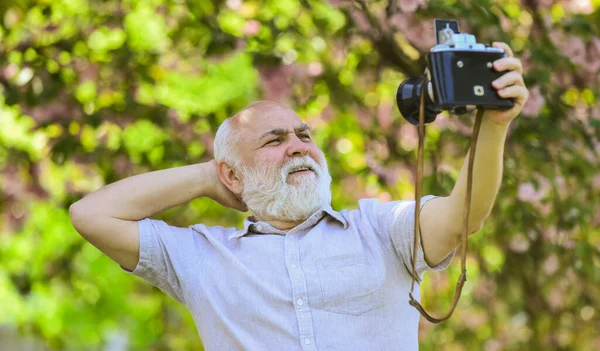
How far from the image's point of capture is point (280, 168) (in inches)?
100.0

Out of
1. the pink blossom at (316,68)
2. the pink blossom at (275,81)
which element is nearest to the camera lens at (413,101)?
the pink blossom at (275,81)

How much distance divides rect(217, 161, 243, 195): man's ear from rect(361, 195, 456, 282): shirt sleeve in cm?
47

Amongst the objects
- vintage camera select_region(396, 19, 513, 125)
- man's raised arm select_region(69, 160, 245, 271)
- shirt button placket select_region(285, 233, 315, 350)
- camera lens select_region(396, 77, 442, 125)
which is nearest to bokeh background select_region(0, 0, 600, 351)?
man's raised arm select_region(69, 160, 245, 271)

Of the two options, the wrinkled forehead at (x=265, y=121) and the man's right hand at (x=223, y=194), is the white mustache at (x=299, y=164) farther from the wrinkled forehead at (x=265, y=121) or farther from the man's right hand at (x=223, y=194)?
the man's right hand at (x=223, y=194)

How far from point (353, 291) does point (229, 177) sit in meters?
0.62

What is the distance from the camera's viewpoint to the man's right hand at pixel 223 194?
267 cm

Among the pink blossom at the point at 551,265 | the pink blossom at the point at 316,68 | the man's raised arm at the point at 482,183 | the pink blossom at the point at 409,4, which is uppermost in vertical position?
the man's raised arm at the point at 482,183

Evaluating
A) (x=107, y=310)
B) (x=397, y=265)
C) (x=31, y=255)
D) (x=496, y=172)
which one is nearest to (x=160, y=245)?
(x=397, y=265)

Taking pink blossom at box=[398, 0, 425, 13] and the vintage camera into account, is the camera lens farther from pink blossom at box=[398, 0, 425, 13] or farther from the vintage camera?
pink blossom at box=[398, 0, 425, 13]

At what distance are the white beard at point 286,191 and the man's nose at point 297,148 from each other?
0.05ft

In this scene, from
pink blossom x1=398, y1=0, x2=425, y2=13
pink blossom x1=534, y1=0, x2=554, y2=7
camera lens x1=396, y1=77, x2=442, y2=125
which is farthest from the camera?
pink blossom x1=534, y1=0, x2=554, y2=7

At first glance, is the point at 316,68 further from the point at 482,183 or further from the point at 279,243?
the point at 482,183

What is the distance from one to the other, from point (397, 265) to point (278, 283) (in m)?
0.31

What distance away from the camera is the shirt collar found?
2.43 m
